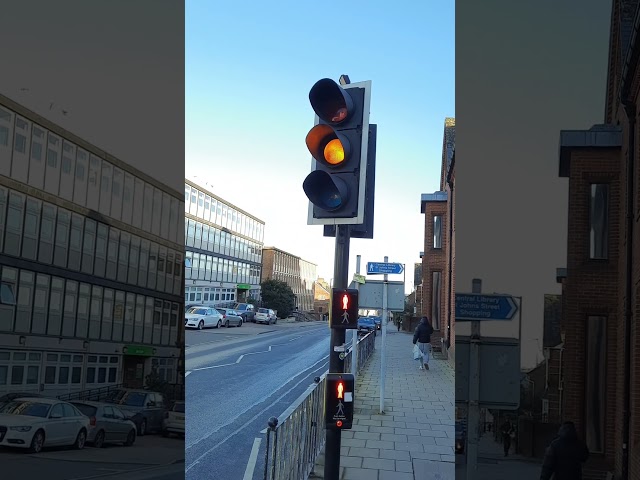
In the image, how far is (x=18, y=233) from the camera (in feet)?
5.90

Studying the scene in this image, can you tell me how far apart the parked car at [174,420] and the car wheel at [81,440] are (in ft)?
1.13

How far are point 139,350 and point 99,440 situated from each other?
37cm

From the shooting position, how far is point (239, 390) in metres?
10.6

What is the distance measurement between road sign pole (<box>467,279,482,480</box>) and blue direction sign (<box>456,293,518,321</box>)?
138 mm

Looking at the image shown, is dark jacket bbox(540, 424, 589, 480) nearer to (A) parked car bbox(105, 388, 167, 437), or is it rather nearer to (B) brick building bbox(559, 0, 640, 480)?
(B) brick building bbox(559, 0, 640, 480)

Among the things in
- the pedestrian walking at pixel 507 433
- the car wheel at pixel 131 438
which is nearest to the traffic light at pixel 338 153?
the car wheel at pixel 131 438

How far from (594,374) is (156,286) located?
117 inches

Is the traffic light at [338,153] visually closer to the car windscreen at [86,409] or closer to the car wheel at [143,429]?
the car wheel at [143,429]

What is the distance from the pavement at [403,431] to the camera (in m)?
5.49

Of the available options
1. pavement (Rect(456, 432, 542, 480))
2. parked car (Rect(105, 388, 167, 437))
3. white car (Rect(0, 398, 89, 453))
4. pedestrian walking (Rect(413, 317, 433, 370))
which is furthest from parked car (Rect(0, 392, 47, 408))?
pedestrian walking (Rect(413, 317, 433, 370))

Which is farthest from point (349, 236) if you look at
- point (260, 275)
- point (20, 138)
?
point (20, 138)

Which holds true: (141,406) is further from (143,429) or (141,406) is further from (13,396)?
(13,396)

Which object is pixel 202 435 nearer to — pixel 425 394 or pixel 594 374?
pixel 425 394

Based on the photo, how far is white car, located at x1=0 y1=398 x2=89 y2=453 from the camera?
1.81 metres
